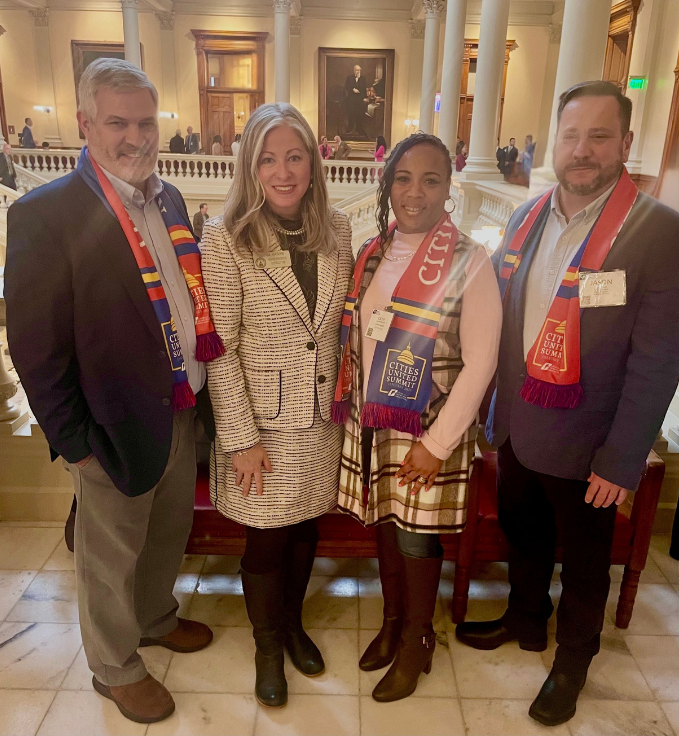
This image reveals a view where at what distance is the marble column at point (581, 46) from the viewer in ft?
4.40

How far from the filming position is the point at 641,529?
7.06ft

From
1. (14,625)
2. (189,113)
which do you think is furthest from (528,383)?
(189,113)

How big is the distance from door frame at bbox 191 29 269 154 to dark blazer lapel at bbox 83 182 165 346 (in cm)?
1298

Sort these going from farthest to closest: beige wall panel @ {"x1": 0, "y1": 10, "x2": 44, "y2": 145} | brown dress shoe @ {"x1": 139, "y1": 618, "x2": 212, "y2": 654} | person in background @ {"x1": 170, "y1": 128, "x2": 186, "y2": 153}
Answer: person in background @ {"x1": 170, "y1": 128, "x2": 186, "y2": 153} → beige wall panel @ {"x1": 0, "y1": 10, "x2": 44, "y2": 145} → brown dress shoe @ {"x1": 139, "y1": 618, "x2": 212, "y2": 654}

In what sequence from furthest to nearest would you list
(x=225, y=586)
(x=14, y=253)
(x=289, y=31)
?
(x=289, y=31), (x=225, y=586), (x=14, y=253)

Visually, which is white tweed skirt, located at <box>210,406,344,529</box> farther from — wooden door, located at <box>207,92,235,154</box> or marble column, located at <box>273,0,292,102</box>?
marble column, located at <box>273,0,292,102</box>

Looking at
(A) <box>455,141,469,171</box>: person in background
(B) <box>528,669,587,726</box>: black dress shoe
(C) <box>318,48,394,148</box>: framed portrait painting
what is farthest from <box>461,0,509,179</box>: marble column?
(C) <box>318,48,394,148</box>: framed portrait painting

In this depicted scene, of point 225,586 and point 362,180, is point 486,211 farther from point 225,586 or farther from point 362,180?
point 362,180

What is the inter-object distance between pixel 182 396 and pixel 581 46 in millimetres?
1305

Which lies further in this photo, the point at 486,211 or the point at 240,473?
the point at 486,211

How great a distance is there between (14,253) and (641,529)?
2137 millimetres

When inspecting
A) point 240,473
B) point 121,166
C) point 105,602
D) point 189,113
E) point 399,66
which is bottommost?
point 105,602

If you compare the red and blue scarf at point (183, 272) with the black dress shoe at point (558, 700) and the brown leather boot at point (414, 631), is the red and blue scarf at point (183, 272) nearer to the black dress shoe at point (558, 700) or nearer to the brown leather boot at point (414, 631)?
the brown leather boot at point (414, 631)

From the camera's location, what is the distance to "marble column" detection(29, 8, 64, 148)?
27.8 ft
